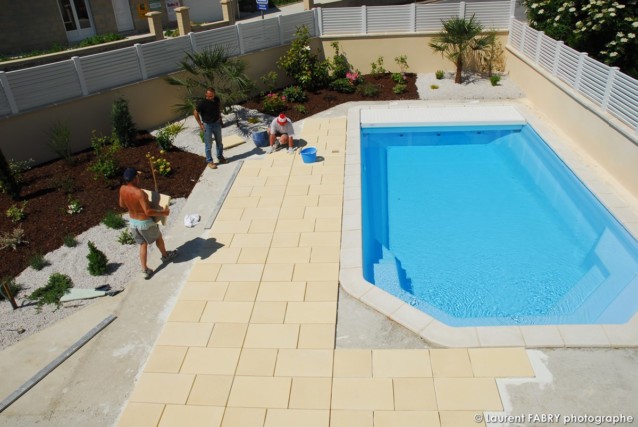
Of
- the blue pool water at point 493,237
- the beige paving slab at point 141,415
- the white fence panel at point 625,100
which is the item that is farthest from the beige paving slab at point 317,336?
the white fence panel at point 625,100

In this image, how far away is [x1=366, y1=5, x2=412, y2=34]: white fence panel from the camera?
1584 cm

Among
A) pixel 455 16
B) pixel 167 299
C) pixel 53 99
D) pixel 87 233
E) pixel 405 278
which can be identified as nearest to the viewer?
pixel 167 299

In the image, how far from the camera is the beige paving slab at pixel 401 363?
5500 millimetres

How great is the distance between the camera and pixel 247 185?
396 inches

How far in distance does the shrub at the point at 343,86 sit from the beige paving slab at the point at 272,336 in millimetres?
10646

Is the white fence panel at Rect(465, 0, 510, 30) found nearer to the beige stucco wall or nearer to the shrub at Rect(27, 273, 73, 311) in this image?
the beige stucco wall

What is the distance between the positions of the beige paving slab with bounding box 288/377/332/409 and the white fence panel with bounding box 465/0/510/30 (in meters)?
13.8

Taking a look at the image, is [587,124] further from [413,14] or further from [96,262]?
[96,262]

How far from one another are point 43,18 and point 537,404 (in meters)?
22.8

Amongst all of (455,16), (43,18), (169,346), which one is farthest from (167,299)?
(43,18)

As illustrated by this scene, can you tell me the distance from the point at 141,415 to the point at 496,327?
443 centimetres

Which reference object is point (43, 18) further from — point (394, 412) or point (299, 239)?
point (394, 412)

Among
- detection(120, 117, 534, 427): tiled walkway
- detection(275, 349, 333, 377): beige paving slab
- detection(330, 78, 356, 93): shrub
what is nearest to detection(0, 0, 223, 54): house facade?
detection(330, 78, 356, 93): shrub

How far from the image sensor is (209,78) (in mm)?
12703
